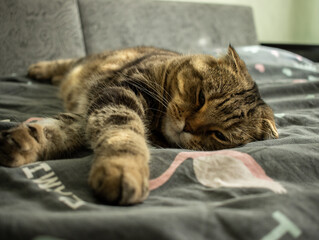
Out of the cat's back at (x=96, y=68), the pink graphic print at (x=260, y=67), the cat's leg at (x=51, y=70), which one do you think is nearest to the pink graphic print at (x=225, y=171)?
the cat's back at (x=96, y=68)

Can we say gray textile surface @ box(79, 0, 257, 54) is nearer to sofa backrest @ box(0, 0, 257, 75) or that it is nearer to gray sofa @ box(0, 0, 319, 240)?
sofa backrest @ box(0, 0, 257, 75)

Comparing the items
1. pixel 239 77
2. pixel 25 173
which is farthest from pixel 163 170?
pixel 239 77

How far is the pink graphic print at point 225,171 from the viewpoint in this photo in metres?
0.64

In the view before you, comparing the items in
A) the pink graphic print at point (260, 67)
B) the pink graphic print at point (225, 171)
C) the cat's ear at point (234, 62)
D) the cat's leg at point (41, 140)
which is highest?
the cat's ear at point (234, 62)

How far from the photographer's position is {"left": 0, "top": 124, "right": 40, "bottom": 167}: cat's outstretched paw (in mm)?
665

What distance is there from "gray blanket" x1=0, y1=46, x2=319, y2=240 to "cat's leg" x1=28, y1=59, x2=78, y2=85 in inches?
41.9

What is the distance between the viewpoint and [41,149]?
764 mm

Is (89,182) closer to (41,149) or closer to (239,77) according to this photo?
(41,149)

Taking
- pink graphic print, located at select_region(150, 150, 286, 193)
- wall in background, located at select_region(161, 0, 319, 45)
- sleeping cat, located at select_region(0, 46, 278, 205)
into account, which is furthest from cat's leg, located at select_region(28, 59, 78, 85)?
wall in background, located at select_region(161, 0, 319, 45)

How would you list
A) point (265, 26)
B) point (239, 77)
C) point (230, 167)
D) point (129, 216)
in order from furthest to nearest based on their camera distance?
point (265, 26), point (239, 77), point (230, 167), point (129, 216)

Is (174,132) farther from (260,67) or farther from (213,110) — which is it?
(260,67)

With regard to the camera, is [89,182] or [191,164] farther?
[191,164]

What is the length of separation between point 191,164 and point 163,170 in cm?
8

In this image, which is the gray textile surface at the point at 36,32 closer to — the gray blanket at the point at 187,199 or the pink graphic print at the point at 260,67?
the gray blanket at the point at 187,199
